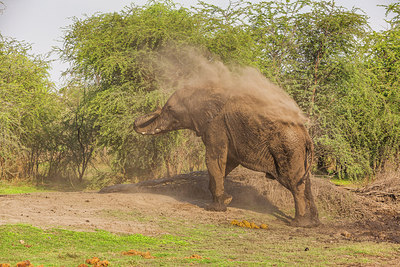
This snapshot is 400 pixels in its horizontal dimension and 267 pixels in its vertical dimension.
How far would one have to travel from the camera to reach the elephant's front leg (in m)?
12.8

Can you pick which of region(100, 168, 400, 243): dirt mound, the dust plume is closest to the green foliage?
region(100, 168, 400, 243): dirt mound

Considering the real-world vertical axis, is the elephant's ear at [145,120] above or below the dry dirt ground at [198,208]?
above

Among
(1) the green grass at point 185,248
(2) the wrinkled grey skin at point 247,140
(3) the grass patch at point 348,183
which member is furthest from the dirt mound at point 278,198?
(3) the grass patch at point 348,183

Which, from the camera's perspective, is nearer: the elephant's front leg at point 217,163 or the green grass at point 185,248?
the green grass at point 185,248

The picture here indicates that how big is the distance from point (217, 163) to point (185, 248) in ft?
14.4

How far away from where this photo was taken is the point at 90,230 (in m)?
9.54

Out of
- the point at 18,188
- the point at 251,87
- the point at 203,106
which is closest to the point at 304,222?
the point at 251,87

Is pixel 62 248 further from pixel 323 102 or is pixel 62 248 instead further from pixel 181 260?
pixel 323 102

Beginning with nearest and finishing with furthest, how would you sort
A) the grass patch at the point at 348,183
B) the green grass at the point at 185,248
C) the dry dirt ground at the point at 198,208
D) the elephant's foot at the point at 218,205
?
1. the green grass at the point at 185,248
2. the dry dirt ground at the point at 198,208
3. the elephant's foot at the point at 218,205
4. the grass patch at the point at 348,183

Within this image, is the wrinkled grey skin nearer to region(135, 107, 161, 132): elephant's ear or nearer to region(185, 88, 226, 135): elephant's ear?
region(185, 88, 226, 135): elephant's ear

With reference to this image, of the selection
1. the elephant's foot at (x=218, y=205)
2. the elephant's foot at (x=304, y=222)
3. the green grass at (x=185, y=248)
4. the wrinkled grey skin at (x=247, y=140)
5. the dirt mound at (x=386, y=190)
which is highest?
the wrinkled grey skin at (x=247, y=140)

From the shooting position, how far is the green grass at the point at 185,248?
754 cm

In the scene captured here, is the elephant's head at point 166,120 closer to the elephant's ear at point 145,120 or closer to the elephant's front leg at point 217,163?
the elephant's ear at point 145,120

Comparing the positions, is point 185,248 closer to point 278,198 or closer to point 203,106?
point 203,106
